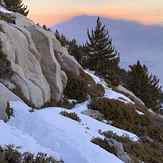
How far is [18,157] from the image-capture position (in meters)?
9.55

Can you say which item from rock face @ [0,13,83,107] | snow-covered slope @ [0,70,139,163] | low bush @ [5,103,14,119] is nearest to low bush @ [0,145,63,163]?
snow-covered slope @ [0,70,139,163]

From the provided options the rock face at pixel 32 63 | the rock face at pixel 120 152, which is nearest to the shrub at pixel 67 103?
the rock face at pixel 32 63

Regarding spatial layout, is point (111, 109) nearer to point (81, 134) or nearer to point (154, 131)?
point (154, 131)

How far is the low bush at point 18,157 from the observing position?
938 centimetres

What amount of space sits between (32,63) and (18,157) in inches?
399

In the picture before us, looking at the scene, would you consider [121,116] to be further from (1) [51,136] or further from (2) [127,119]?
(1) [51,136]

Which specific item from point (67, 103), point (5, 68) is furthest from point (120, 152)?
point (67, 103)

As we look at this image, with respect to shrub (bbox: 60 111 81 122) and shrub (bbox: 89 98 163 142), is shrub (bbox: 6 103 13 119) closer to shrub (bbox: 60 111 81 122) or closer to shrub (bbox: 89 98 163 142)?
shrub (bbox: 60 111 81 122)

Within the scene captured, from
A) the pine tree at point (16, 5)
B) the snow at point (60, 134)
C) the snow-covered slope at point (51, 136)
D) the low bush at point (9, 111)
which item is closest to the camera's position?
the snow-covered slope at point (51, 136)

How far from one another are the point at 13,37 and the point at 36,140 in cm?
860

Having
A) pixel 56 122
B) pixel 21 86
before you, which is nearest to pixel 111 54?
pixel 21 86

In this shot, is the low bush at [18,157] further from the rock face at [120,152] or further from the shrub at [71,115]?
the shrub at [71,115]

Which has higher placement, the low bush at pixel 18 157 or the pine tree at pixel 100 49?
the low bush at pixel 18 157

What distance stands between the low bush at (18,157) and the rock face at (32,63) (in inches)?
264
